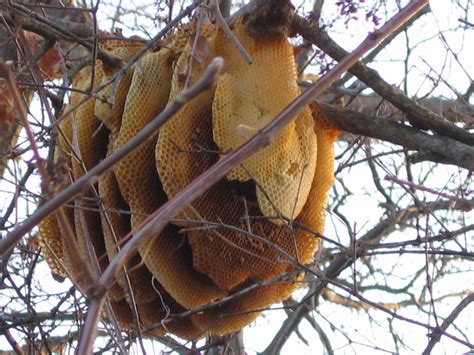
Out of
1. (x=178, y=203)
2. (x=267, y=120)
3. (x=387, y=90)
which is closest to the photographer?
(x=178, y=203)

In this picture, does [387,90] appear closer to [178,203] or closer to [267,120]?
[267,120]

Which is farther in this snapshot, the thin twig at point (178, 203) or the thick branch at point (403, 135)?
the thick branch at point (403, 135)

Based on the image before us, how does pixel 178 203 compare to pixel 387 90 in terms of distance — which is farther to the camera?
pixel 387 90

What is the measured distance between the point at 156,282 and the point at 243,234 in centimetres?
25

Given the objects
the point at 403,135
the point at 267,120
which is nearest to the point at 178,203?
the point at 267,120

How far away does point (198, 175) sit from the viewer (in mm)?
1661

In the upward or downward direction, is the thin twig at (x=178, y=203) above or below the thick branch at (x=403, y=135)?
below

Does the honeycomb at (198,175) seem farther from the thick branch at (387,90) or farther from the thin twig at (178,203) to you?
the thin twig at (178,203)

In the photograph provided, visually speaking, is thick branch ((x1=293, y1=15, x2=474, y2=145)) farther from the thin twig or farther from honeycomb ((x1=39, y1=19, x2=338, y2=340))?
the thin twig

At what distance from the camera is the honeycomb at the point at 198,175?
5.39ft

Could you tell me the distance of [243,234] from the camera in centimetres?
170

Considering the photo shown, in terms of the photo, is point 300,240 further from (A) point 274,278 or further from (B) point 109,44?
(B) point 109,44

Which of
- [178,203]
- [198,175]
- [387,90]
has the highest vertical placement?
[387,90]

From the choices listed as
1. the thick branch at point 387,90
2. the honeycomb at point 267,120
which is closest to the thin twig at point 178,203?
the honeycomb at point 267,120
